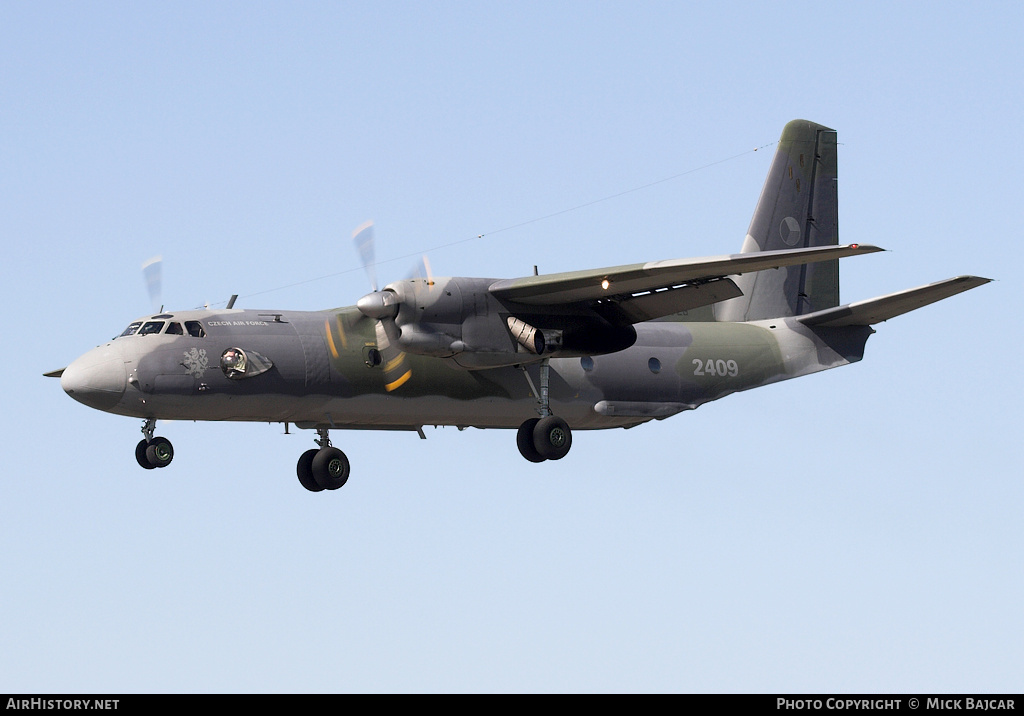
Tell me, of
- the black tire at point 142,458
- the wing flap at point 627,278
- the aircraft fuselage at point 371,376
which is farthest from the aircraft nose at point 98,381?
the wing flap at point 627,278

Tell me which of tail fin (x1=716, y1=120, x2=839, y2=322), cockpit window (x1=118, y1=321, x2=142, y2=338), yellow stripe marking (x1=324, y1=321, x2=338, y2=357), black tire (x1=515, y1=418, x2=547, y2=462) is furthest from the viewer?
tail fin (x1=716, y1=120, x2=839, y2=322)

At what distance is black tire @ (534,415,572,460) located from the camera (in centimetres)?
2594

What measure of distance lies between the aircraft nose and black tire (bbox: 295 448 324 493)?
12.8 ft

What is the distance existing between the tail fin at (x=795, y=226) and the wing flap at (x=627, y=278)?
6.63 m

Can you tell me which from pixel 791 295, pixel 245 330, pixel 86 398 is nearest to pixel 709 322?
pixel 791 295

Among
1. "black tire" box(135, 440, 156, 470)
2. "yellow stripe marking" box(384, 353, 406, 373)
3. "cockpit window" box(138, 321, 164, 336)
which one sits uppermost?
"cockpit window" box(138, 321, 164, 336)

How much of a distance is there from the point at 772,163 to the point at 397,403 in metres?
11.4

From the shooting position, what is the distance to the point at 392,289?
24469 millimetres

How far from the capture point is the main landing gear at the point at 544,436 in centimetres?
2595

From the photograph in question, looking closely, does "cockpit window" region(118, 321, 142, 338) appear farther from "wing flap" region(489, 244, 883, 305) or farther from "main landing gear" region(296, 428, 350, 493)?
"wing flap" region(489, 244, 883, 305)

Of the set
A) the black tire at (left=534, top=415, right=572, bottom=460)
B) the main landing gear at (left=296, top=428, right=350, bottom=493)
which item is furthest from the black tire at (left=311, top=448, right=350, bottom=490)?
the black tire at (left=534, top=415, right=572, bottom=460)

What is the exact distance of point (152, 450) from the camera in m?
25.6

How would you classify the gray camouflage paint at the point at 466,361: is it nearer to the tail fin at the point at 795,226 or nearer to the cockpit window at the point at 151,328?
the cockpit window at the point at 151,328
